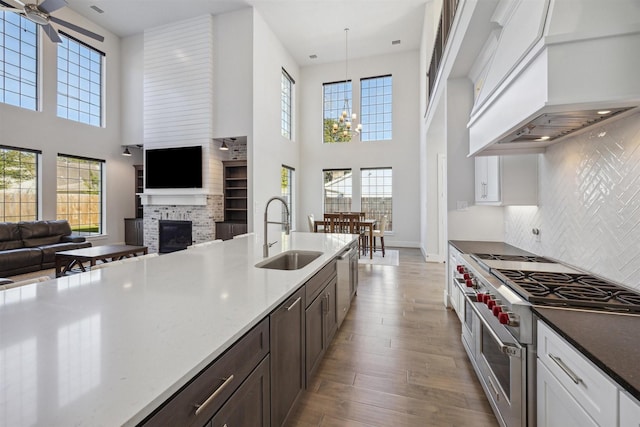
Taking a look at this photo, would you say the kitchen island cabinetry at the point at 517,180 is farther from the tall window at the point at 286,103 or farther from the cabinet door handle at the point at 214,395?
the tall window at the point at 286,103

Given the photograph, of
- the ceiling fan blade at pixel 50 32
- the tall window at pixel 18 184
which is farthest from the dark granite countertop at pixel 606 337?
the tall window at pixel 18 184

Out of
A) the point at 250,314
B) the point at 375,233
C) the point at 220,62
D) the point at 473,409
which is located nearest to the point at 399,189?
the point at 375,233

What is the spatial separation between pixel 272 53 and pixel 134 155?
15.3 ft

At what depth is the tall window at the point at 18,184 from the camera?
17.2 feet

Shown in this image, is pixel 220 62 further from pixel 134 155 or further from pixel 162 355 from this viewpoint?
pixel 162 355

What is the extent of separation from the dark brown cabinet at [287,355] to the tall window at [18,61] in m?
7.25

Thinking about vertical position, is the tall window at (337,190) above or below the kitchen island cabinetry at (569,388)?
above

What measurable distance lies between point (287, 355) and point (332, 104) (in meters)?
8.17

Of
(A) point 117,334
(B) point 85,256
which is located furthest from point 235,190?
(A) point 117,334

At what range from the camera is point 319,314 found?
1.91 metres

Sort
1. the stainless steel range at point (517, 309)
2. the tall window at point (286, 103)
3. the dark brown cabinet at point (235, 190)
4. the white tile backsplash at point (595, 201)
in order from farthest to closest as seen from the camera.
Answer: the tall window at point (286, 103), the dark brown cabinet at point (235, 190), the white tile backsplash at point (595, 201), the stainless steel range at point (517, 309)

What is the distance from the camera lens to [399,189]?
25.6 feet

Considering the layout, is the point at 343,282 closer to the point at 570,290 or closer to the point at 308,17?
the point at 570,290

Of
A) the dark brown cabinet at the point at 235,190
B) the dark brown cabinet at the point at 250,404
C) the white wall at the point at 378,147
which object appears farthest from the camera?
the white wall at the point at 378,147
